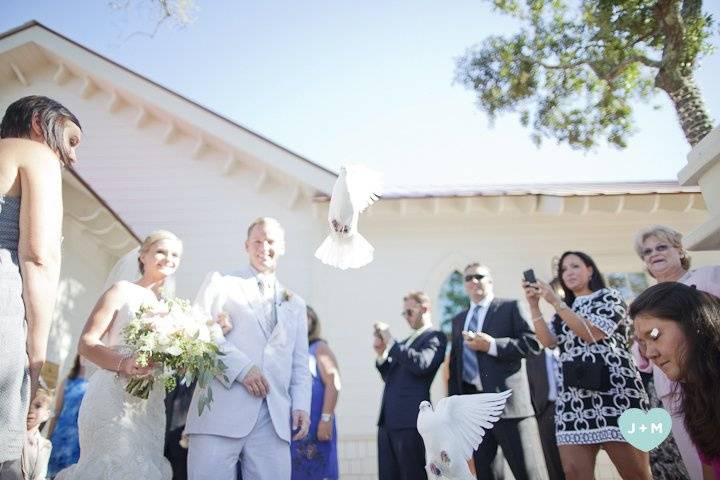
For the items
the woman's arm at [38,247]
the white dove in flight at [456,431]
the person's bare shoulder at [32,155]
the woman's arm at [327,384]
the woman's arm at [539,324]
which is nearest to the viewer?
the woman's arm at [38,247]

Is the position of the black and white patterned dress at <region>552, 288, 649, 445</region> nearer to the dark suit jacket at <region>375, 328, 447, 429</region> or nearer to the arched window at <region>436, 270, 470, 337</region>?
the dark suit jacket at <region>375, 328, 447, 429</region>

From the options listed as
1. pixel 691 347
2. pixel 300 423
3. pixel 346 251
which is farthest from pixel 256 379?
pixel 691 347

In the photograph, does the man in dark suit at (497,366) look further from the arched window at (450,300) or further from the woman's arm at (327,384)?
the arched window at (450,300)

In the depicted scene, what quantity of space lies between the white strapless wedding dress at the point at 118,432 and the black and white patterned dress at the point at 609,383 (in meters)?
2.49

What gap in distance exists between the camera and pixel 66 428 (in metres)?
4.81

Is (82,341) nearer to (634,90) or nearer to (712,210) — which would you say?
(712,210)

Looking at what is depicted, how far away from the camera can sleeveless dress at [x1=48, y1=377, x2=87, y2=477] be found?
185 inches

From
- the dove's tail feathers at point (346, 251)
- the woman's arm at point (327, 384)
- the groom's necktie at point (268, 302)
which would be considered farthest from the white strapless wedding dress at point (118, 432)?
the woman's arm at point (327, 384)

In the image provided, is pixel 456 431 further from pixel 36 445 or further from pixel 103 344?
pixel 36 445

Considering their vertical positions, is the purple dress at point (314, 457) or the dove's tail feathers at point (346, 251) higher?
the dove's tail feathers at point (346, 251)

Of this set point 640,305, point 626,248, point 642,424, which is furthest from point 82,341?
point 626,248

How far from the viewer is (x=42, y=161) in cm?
210

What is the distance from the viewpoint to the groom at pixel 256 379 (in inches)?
115

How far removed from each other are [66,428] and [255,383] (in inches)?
113
